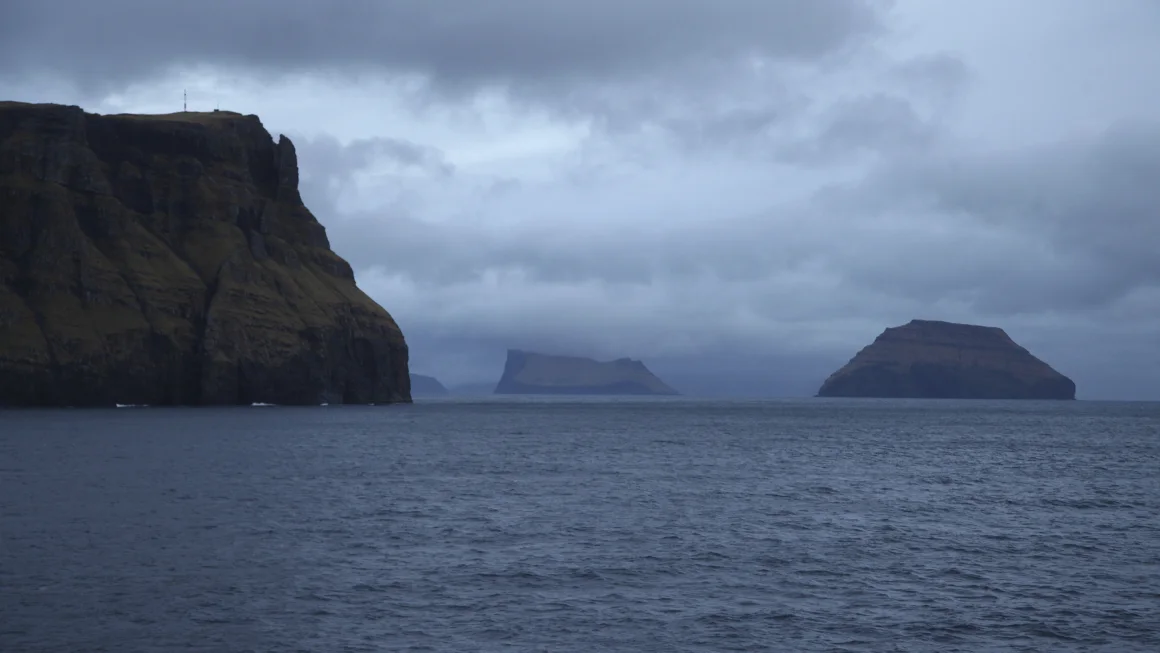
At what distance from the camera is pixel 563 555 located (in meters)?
40.5

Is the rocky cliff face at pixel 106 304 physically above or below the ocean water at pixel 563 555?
above

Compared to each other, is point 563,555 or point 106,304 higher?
point 106,304

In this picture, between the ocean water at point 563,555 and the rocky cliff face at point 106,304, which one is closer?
the ocean water at point 563,555

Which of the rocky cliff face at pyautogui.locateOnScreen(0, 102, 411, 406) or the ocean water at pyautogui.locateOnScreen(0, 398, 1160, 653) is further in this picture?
the rocky cliff face at pyautogui.locateOnScreen(0, 102, 411, 406)

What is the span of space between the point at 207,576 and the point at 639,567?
1522 cm

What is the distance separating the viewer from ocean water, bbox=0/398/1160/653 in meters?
29.2

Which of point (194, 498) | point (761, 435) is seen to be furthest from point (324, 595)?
point (761, 435)

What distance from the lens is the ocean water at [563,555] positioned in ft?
96.0

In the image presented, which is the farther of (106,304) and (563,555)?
(106,304)

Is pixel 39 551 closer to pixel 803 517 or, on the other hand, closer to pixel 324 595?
pixel 324 595

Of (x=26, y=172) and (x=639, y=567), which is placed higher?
(x=26, y=172)

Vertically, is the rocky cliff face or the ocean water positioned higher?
the rocky cliff face

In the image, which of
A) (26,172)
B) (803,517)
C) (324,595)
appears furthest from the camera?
(26,172)

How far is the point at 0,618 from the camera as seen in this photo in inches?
1142
